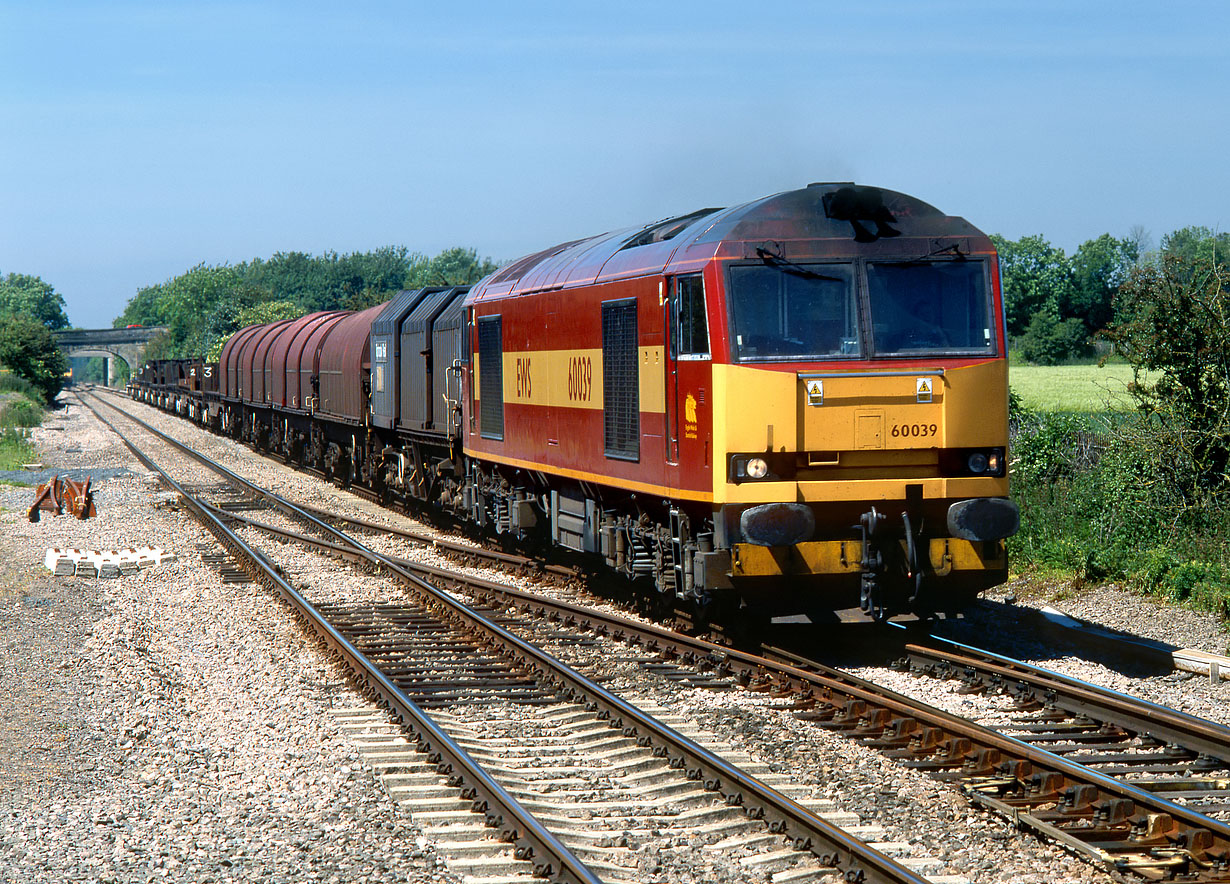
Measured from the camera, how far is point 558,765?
7.92 m

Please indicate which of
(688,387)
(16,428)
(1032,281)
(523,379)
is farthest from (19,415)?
(1032,281)

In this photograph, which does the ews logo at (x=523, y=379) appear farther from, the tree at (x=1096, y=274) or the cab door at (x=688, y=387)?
the tree at (x=1096, y=274)

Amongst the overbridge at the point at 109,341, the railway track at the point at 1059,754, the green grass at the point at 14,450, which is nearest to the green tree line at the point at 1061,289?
the green grass at the point at 14,450

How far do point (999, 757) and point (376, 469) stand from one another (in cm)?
1970

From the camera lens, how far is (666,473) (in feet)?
35.1

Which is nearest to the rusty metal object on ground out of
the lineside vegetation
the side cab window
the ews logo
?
the ews logo

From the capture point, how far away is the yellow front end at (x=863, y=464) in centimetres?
968

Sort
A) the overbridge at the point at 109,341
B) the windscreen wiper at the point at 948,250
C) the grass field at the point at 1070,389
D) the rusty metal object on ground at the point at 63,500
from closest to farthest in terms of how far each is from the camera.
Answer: the windscreen wiper at the point at 948,250 < the rusty metal object on ground at the point at 63,500 < the grass field at the point at 1070,389 < the overbridge at the point at 109,341

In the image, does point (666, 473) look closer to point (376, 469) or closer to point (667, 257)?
point (667, 257)

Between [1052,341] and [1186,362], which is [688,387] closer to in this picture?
[1186,362]

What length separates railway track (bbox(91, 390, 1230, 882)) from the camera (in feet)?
19.8

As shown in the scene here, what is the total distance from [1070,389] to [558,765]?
25.8 metres

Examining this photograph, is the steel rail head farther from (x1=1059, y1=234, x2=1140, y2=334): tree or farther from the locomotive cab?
(x1=1059, y1=234, x2=1140, y2=334): tree

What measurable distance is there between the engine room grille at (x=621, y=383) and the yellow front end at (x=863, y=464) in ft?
5.90
